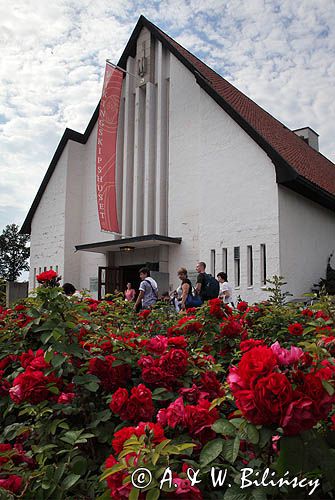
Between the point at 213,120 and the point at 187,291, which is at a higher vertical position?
the point at 213,120

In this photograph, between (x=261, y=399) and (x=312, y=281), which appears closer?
(x=261, y=399)

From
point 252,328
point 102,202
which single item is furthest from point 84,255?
point 252,328

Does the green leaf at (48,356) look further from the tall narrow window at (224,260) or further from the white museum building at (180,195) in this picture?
the tall narrow window at (224,260)

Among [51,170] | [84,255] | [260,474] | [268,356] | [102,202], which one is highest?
[51,170]

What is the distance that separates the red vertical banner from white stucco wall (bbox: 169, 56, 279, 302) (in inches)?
79.7

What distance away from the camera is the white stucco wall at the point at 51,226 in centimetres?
1867

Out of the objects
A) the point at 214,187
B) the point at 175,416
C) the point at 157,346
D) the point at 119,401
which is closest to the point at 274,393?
the point at 175,416

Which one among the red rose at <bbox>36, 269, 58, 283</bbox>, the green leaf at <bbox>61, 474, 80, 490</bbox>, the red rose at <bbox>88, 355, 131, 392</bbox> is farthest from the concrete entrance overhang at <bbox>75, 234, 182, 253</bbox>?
the green leaf at <bbox>61, 474, 80, 490</bbox>

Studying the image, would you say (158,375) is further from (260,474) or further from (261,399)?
(261,399)

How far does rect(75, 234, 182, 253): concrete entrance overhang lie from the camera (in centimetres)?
1434

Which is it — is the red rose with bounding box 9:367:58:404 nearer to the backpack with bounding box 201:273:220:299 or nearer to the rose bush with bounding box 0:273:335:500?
the rose bush with bounding box 0:273:335:500

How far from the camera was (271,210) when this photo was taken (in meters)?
12.4

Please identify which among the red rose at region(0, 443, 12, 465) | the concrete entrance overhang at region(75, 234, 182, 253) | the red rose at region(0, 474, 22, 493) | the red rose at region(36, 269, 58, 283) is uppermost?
the concrete entrance overhang at region(75, 234, 182, 253)

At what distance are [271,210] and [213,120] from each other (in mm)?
3647
